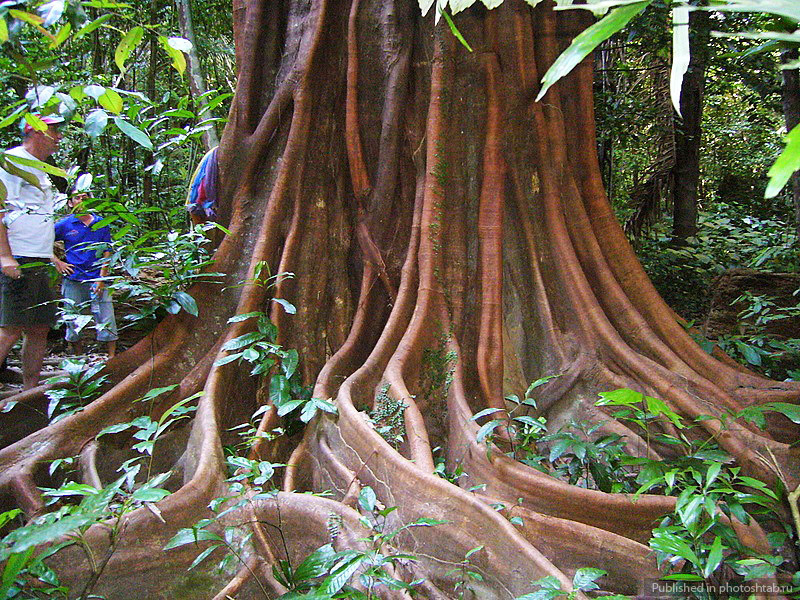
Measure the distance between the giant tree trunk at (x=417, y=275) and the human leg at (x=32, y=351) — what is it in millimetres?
639

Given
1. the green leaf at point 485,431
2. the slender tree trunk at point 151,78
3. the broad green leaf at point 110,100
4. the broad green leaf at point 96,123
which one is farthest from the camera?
the slender tree trunk at point 151,78

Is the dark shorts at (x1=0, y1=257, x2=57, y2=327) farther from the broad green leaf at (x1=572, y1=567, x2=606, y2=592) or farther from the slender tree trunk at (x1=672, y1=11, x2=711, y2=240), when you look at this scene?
the slender tree trunk at (x1=672, y1=11, x2=711, y2=240)

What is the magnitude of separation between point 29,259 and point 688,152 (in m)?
7.12

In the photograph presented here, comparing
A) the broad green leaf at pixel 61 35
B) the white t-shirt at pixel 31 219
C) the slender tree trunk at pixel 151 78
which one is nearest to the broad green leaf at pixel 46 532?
the broad green leaf at pixel 61 35

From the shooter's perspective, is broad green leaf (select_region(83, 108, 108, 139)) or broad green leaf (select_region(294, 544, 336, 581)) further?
broad green leaf (select_region(83, 108, 108, 139))

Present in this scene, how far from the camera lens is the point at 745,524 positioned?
2.28 meters

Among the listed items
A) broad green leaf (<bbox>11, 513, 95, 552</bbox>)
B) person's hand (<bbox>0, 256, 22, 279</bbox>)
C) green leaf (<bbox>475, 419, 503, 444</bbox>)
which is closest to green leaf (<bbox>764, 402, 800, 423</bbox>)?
green leaf (<bbox>475, 419, 503, 444</bbox>)

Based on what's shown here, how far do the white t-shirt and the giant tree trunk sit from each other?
101 centimetres

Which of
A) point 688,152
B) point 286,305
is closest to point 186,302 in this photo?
point 286,305

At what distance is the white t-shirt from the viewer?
3.53 meters

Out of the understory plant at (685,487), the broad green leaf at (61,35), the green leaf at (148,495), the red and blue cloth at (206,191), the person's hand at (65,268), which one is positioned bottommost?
the understory plant at (685,487)

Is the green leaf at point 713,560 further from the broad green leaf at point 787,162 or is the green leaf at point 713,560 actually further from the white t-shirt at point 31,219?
the white t-shirt at point 31,219

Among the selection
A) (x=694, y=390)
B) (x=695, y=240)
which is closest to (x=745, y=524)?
(x=694, y=390)

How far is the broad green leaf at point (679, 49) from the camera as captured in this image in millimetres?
755
